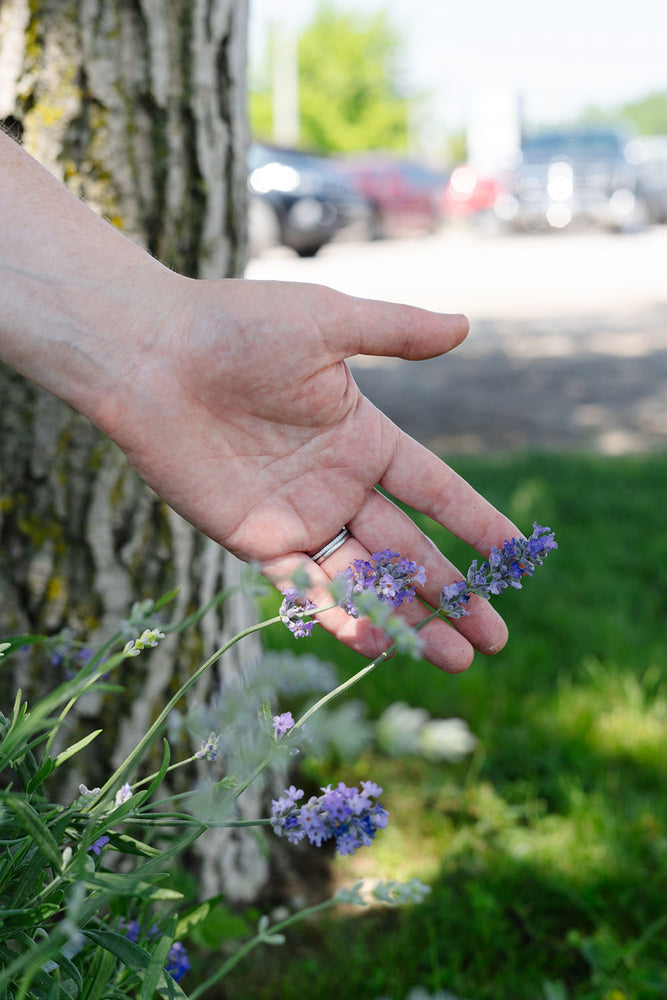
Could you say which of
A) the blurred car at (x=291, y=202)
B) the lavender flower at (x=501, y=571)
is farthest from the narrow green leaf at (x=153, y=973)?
the blurred car at (x=291, y=202)

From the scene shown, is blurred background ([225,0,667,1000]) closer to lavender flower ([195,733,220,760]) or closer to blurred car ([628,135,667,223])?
lavender flower ([195,733,220,760])

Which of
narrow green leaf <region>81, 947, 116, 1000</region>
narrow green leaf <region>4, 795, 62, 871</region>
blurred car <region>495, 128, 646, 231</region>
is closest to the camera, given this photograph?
narrow green leaf <region>4, 795, 62, 871</region>

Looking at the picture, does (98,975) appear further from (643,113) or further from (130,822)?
(643,113)

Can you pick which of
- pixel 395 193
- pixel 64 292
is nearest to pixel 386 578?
pixel 64 292

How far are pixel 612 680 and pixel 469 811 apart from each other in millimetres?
668

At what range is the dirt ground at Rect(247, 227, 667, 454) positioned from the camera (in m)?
5.99

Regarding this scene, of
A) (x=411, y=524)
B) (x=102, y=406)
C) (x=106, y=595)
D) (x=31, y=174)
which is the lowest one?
(x=106, y=595)

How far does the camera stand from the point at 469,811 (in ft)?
7.52

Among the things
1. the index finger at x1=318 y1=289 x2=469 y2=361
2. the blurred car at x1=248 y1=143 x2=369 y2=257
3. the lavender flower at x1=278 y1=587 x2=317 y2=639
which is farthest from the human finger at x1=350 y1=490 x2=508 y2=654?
the blurred car at x1=248 y1=143 x2=369 y2=257

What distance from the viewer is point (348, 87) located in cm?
3766

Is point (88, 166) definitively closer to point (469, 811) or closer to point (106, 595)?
point (106, 595)

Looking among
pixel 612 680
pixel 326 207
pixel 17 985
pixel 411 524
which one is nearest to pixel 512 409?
pixel 612 680

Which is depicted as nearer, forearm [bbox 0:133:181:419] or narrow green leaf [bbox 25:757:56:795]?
narrow green leaf [bbox 25:757:56:795]

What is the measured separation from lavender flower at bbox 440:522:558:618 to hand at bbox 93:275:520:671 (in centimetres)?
22
